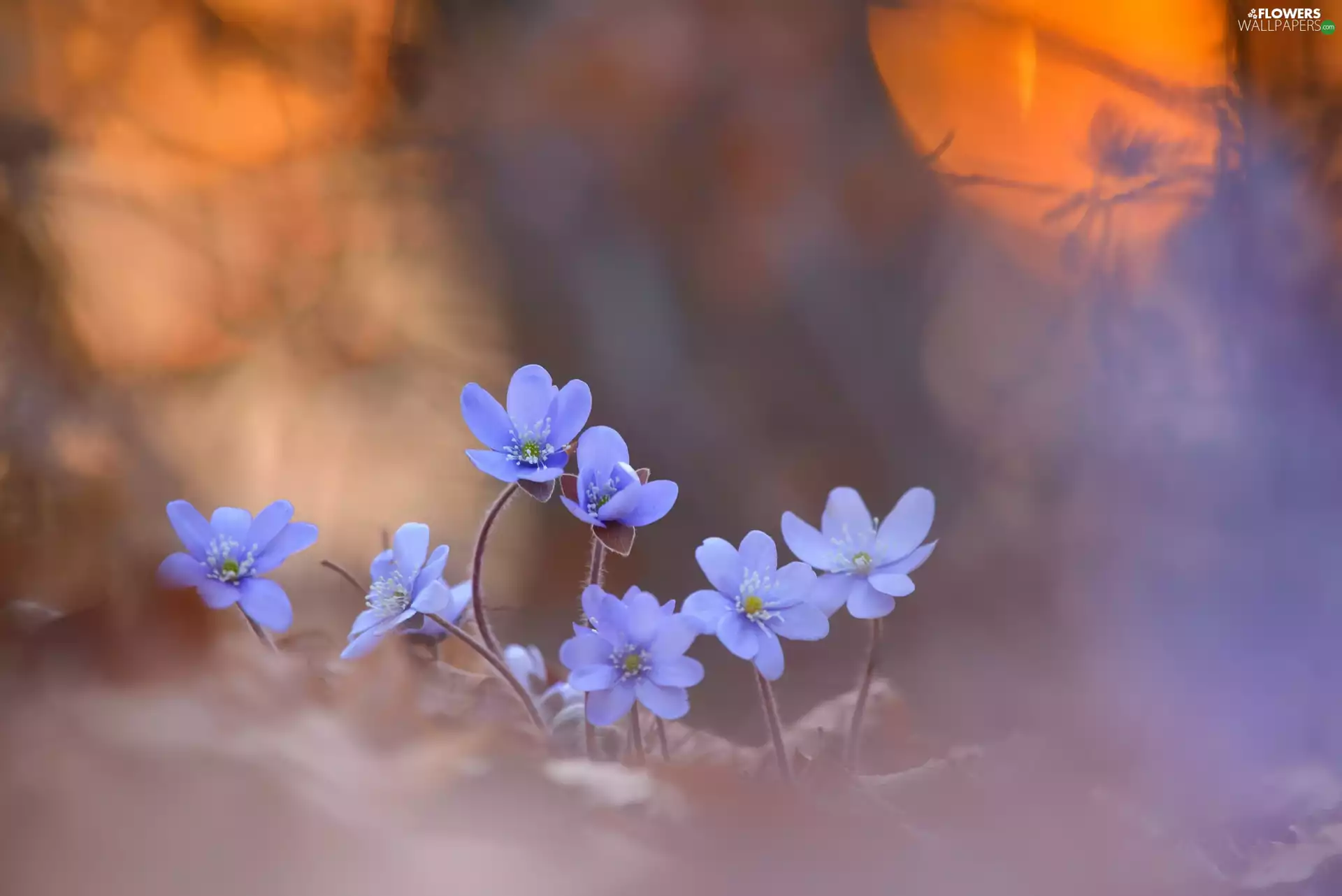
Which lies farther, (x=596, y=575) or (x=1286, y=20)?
(x=1286, y=20)

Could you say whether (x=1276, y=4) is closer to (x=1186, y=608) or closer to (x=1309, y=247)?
(x=1309, y=247)

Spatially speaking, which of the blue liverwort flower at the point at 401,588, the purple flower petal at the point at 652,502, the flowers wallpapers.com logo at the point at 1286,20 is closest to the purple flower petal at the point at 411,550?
the blue liverwort flower at the point at 401,588

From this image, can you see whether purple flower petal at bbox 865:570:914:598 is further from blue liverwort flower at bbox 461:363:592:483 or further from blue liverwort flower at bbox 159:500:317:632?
blue liverwort flower at bbox 159:500:317:632

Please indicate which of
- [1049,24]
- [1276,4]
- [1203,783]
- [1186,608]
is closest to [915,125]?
[1049,24]

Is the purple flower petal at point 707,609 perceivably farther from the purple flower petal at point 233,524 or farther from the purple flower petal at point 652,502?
the purple flower petal at point 233,524

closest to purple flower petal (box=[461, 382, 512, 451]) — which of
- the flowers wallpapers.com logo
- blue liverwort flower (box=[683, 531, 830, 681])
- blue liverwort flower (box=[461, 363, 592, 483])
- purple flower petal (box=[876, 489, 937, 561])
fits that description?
blue liverwort flower (box=[461, 363, 592, 483])

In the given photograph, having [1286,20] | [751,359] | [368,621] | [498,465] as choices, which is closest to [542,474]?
[498,465]

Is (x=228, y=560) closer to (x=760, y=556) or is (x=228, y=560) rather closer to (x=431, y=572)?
(x=431, y=572)
